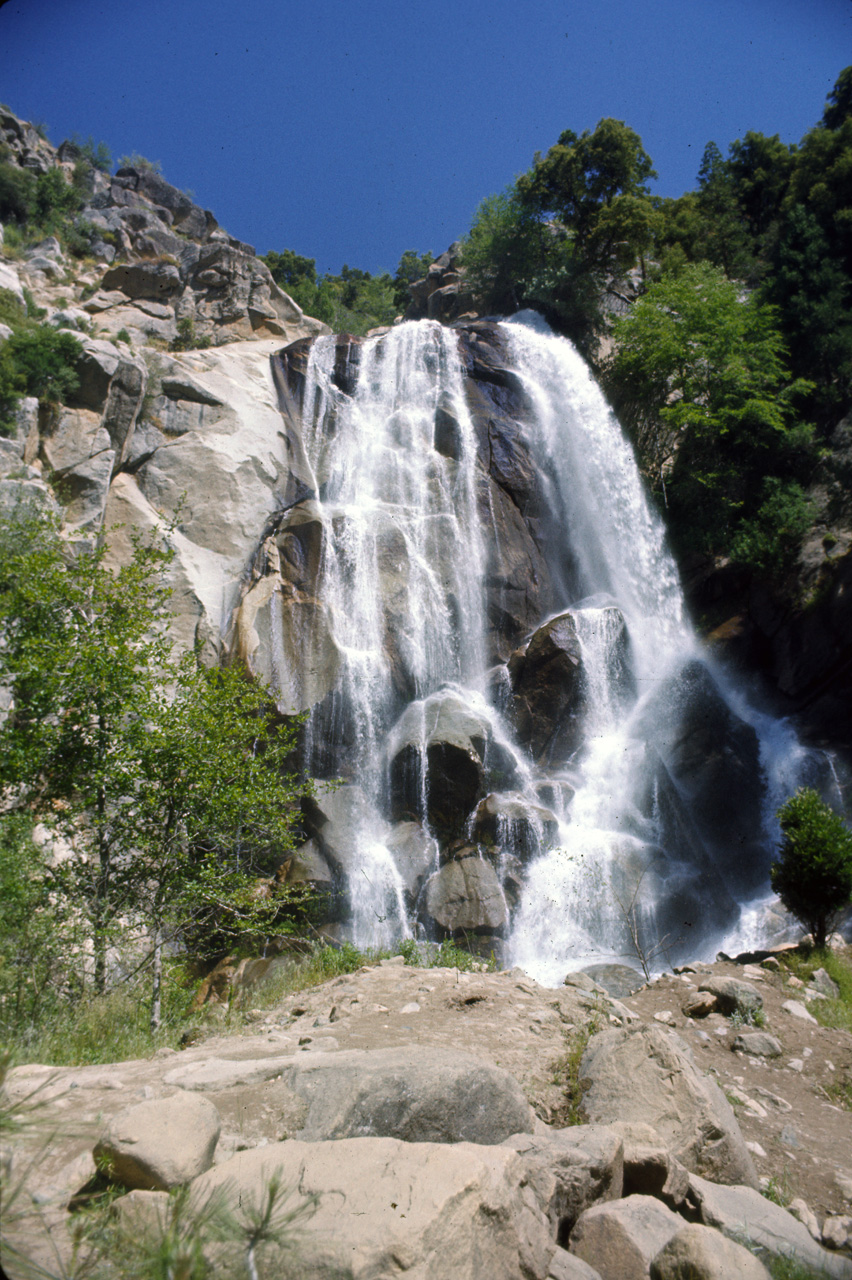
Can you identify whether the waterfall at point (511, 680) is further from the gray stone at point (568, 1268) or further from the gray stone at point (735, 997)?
the gray stone at point (568, 1268)

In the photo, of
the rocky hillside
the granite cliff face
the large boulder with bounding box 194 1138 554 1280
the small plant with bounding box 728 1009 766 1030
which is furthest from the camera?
the rocky hillside

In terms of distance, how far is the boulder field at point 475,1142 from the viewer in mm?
1924

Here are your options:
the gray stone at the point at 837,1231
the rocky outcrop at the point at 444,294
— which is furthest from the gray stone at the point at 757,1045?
the rocky outcrop at the point at 444,294

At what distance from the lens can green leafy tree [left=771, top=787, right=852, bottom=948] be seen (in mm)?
7996

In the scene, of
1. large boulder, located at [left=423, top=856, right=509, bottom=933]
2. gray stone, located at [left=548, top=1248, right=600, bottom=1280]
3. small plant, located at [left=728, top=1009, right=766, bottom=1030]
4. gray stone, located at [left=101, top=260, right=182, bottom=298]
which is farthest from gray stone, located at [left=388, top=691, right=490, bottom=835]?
gray stone, located at [left=101, top=260, right=182, bottom=298]

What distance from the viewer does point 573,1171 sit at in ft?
8.68

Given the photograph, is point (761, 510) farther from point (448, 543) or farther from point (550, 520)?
point (448, 543)

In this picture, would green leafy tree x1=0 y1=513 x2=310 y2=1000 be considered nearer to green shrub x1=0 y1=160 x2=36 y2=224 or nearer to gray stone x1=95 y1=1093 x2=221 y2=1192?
gray stone x1=95 y1=1093 x2=221 y2=1192

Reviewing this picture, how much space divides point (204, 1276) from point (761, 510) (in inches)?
754

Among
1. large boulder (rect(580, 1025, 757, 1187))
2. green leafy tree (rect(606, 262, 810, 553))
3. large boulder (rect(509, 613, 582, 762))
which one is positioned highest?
green leafy tree (rect(606, 262, 810, 553))

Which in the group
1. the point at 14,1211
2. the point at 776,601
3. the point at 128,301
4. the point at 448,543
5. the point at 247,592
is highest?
the point at 128,301

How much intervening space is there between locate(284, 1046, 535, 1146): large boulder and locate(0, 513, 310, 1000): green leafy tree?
9.74 ft

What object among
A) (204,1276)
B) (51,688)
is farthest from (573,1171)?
(51,688)

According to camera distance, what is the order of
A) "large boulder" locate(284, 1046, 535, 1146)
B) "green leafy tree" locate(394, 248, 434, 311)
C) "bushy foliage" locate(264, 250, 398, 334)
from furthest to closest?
1. "green leafy tree" locate(394, 248, 434, 311)
2. "bushy foliage" locate(264, 250, 398, 334)
3. "large boulder" locate(284, 1046, 535, 1146)
